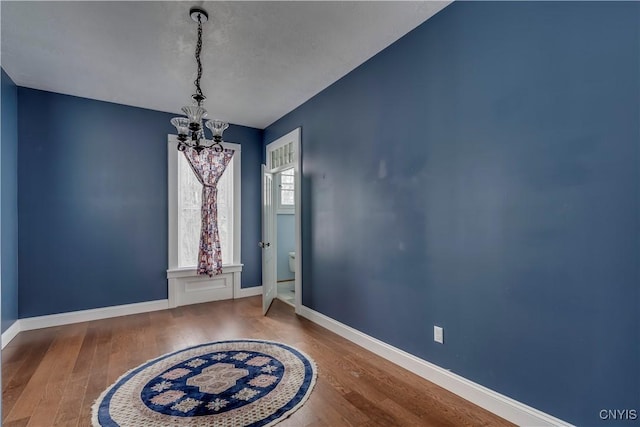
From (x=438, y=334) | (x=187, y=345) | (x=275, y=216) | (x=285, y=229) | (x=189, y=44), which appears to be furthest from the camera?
(x=285, y=229)

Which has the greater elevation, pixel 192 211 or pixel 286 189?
pixel 286 189

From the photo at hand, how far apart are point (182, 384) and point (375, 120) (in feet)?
9.26

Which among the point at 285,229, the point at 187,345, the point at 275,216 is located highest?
the point at 275,216

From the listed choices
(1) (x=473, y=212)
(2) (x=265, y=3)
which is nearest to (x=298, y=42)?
(2) (x=265, y=3)

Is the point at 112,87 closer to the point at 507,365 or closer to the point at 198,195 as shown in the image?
the point at 198,195

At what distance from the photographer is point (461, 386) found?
89.7 inches

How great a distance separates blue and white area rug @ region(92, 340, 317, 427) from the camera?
6.73 feet

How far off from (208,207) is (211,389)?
2888mm

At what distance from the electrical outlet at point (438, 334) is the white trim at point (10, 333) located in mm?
4167

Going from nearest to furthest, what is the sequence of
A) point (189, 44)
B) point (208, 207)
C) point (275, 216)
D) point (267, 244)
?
point (189, 44) < point (267, 244) < point (208, 207) < point (275, 216)

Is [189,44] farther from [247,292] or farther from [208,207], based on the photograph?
[247,292]

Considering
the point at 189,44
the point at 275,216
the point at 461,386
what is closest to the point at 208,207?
the point at 275,216

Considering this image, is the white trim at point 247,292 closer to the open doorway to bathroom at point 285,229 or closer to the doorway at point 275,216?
the doorway at point 275,216

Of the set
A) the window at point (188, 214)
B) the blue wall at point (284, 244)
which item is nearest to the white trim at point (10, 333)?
the window at point (188, 214)
